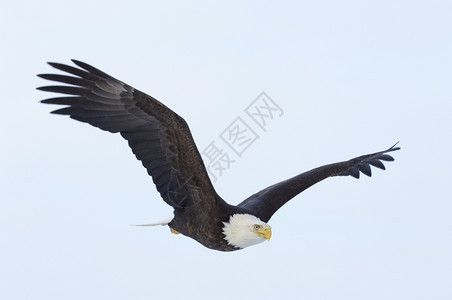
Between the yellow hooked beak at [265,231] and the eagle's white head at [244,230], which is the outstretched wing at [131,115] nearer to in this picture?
the eagle's white head at [244,230]

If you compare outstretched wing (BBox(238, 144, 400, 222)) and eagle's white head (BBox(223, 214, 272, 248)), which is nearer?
eagle's white head (BBox(223, 214, 272, 248))

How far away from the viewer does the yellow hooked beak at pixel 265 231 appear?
7.60 m

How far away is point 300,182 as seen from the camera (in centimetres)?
921

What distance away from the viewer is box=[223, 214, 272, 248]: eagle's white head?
7.61 m

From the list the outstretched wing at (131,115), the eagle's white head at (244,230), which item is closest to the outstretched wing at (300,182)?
the eagle's white head at (244,230)

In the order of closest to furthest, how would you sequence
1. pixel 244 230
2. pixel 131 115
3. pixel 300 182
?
pixel 131 115 → pixel 244 230 → pixel 300 182

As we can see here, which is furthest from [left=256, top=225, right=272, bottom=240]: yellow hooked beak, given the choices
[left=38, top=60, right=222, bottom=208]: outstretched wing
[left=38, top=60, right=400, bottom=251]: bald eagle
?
[left=38, top=60, right=222, bottom=208]: outstretched wing

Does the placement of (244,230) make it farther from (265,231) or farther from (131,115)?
(131,115)

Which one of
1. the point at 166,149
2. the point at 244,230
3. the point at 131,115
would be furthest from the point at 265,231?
the point at 131,115

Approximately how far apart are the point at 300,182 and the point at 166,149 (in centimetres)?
238

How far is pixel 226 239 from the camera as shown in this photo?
25.1 feet

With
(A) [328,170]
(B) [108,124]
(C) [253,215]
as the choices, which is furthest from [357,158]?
(B) [108,124]

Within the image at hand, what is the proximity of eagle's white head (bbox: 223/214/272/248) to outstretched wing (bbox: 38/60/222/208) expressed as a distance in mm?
626

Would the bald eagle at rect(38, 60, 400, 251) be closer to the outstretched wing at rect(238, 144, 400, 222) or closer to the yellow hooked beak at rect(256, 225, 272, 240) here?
the yellow hooked beak at rect(256, 225, 272, 240)
